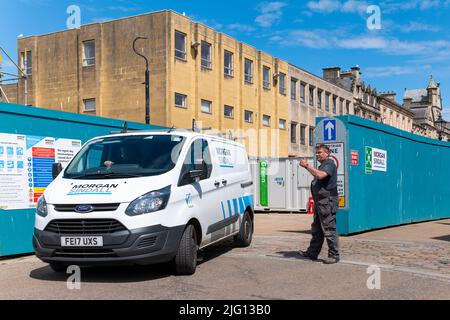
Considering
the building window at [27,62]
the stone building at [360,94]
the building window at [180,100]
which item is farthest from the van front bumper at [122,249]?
the stone building at [360,94]

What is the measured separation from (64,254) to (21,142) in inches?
148

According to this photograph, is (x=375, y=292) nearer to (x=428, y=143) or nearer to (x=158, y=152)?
(x=158, y=152)

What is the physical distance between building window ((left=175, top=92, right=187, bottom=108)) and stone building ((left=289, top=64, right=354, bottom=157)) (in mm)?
13823

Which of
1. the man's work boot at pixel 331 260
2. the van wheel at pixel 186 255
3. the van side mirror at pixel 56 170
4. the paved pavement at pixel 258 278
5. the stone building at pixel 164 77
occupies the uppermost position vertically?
the stone building at pixel 164 77

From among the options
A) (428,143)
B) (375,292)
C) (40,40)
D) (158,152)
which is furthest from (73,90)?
(375,292)

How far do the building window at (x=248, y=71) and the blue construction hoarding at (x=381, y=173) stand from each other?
22439mm

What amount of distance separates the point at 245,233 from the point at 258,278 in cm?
296

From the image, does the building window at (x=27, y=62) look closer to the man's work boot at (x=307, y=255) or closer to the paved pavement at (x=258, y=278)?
the paved pavement at (x=258, y=278)

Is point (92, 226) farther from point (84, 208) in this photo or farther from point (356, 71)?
point (356, 71)

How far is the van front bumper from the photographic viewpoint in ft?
21.3

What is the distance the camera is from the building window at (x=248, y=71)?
131 ft

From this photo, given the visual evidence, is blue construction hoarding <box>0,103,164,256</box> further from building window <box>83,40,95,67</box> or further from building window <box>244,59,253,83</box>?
building window <box>244,59,253,83</box>

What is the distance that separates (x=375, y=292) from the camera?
625 centimetres

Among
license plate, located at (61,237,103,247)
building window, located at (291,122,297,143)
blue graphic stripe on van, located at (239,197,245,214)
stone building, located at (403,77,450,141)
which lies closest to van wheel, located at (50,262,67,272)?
license plate, located at (61,237,103,247)
